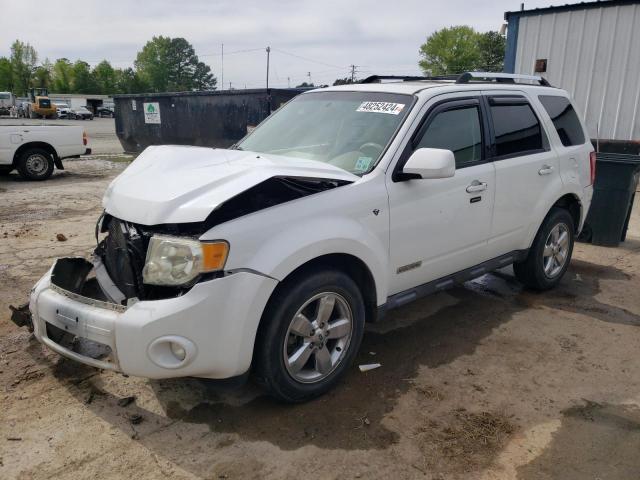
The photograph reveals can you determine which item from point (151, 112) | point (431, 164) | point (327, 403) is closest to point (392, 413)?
point (327, 403)

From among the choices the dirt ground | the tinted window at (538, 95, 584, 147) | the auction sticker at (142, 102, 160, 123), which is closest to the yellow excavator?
the auction sticker at (142, 102, 160, 123)

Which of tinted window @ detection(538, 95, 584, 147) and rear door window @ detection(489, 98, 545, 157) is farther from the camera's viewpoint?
tinted window @ detection(538, 95, 584, 147)

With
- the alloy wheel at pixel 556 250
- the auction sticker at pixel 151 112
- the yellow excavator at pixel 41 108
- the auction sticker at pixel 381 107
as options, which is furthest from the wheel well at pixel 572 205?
the yellow excavator at pixel 41 108

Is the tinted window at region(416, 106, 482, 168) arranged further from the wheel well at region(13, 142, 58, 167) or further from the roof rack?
the wheel well at region(13, 142, 58, 167)

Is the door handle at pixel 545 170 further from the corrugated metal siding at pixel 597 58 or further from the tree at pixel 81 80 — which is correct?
the tree at pixel 81 80

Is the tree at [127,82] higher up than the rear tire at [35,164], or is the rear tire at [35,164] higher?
the tree at [127,82]

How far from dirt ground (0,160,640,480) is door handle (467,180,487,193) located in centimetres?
115

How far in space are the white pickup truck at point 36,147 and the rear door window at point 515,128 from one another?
34.8ft

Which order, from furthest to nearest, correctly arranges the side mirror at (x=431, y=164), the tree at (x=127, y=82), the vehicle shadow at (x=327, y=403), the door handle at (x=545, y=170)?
the tree at (x=127, y=82) → the door handle at (x=545, y=170) → the side mirror at (x=431, y=164) → the vehicle shadow at (x=327, y=403)

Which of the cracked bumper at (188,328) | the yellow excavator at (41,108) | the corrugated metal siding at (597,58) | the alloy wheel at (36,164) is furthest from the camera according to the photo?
the yellow excavator at (41,108)

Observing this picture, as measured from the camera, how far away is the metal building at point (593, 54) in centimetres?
986

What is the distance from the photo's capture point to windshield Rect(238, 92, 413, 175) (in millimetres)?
3555

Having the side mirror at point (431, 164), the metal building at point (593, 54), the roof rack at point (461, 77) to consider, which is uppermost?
the metal building at point (593, 54)

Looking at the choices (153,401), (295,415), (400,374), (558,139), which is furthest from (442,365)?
(558,139)
